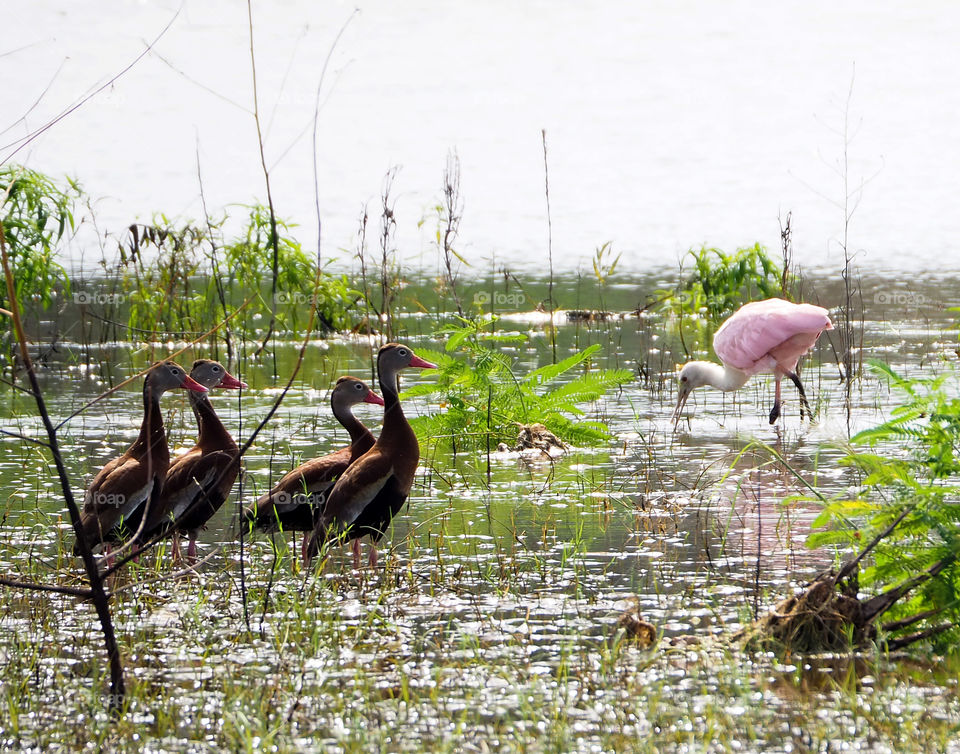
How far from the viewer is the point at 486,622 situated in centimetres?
511

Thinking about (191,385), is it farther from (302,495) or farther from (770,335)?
(770,335)

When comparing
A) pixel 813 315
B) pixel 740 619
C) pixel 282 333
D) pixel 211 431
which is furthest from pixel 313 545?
pixel 282 333

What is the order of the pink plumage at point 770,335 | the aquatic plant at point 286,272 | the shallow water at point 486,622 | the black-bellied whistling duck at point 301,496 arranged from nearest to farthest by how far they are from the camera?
the shallow water at point 486,622 < the black-bellied whistling duck at point 301,496 < the pink plumage at point 770,335 < the aquatic plant at point 286,272

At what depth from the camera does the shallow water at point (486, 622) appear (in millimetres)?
4078

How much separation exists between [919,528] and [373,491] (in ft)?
7.92

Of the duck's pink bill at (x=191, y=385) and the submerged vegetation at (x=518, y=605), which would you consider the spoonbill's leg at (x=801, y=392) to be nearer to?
the submerged vegetation at (x=518, y=605)

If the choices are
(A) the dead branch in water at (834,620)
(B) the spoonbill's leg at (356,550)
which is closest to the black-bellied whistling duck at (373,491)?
(B) the spoonbill's leg at (356,550)

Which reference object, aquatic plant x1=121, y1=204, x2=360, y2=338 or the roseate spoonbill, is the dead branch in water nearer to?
the roseate spoonbill

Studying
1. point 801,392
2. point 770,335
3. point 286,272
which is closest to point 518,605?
point 770,335

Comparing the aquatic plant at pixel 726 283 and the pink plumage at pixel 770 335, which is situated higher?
the aquatic plant at pixel 726 283

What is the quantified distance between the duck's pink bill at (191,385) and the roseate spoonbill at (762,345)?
387 cm

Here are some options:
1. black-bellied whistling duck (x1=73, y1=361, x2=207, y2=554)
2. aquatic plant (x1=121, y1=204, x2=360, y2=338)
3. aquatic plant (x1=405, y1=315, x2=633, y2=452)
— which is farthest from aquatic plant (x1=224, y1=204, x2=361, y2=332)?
black-bellied whistling duck (x1=73, y1=361, x2=207, y2=554)

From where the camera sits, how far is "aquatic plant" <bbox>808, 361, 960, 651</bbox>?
4.62m

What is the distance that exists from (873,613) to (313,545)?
93.8 inches
